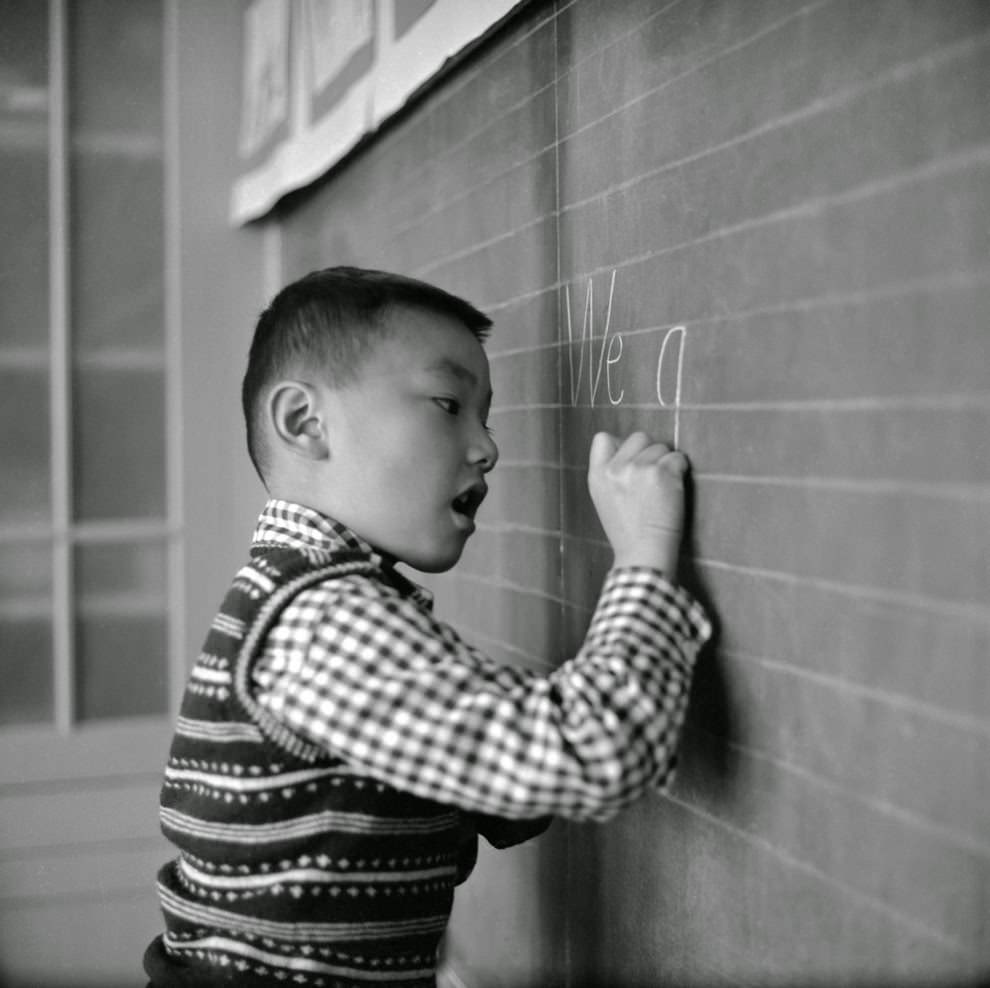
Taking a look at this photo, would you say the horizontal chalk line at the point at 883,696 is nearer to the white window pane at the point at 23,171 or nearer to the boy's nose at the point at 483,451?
the boy's nose at the point at 483,451

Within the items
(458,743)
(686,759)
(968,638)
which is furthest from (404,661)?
(968,638)

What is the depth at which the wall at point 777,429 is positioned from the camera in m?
0.62

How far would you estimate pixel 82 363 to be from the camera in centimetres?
232

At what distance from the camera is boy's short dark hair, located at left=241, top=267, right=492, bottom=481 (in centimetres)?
97

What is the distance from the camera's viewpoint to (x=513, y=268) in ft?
3.95

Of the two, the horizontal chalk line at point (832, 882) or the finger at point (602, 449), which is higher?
the finger at point (602, 449)

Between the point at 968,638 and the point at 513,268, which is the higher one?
the point at 513,268

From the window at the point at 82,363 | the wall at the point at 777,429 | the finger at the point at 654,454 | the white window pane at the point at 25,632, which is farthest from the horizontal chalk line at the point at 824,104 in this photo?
the white window pane at the point at 25,632

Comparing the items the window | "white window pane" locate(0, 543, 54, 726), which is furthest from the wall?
"white window pane" locate(0, 543, 54, 726)

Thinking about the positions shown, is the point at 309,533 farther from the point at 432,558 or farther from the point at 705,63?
the point at 705,63

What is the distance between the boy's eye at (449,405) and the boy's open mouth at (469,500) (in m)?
0.06

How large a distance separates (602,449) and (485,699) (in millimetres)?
262

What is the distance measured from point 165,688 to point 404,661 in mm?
1775

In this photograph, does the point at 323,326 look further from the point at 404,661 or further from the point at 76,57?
the point at 76,57
